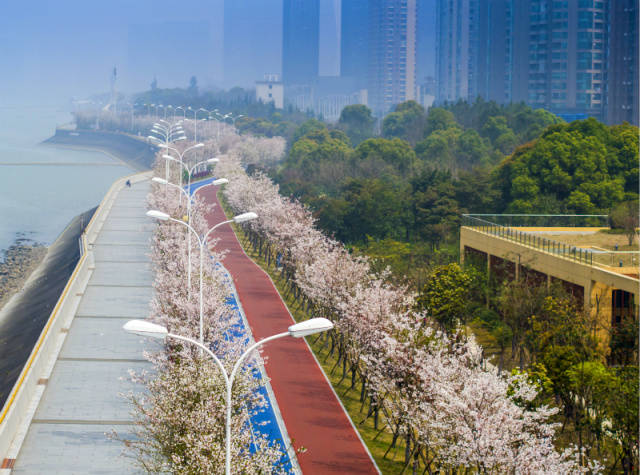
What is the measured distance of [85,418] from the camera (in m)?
28.5

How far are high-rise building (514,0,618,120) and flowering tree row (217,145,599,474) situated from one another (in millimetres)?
113471

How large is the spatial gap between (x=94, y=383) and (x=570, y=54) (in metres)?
127

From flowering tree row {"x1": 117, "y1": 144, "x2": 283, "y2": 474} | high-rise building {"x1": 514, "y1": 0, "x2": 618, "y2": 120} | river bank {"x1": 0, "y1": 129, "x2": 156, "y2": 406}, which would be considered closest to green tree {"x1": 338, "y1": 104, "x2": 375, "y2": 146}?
high-rise building {"x1": 514, "y1": 0, "x2": 618, "y2": 120}

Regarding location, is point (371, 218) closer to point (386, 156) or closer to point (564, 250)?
point (564, 250)

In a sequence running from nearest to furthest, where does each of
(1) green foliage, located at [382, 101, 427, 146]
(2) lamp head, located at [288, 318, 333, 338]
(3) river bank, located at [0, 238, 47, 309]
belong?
(2) lamp head, located at [288, 318, 333, 338]
(3) river bank, located at [0, 238, 47, 309]
(1) green foliage, located at [382, 101, 427, 146]

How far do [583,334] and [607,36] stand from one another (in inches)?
4885

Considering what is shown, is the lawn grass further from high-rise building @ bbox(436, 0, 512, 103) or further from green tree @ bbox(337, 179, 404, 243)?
high-rise building @ bbox(436, 0, 512, 103)

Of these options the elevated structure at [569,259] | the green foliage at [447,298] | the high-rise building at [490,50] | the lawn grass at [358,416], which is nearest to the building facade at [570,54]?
the high-rise building at [490,50]

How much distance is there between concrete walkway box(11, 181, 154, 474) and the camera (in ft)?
82.1

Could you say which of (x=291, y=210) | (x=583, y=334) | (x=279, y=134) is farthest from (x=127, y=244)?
(x=279, y=134)

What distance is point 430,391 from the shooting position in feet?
71.7

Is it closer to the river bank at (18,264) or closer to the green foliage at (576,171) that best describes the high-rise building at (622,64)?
the green foliage at (576,171)

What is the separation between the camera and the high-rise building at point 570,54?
140375 mm

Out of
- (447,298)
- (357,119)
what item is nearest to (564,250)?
(447,298)
